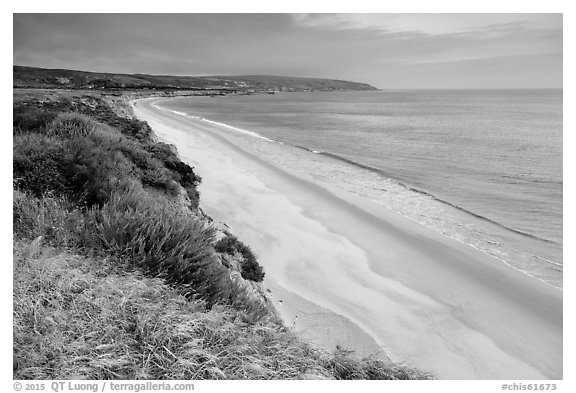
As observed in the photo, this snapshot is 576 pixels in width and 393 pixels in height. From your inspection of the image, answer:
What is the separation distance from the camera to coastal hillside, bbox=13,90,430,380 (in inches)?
122

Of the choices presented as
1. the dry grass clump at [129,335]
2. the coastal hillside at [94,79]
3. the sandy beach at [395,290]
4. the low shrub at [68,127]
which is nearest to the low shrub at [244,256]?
the sandy beach at [395,290]

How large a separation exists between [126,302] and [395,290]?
6573 mm

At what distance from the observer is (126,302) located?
137 inches

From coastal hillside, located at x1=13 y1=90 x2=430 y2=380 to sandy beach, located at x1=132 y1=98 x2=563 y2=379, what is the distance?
2.07 m

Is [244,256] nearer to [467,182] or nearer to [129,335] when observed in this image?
[129,335]

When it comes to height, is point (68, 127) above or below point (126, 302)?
above

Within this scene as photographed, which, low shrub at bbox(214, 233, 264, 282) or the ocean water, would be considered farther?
the ocean water

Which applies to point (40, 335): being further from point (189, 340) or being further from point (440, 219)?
point (440, 219)

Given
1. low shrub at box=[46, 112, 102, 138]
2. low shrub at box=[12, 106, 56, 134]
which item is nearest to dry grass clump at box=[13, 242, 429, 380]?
low shrub at box=[46, 112, 102, 138]

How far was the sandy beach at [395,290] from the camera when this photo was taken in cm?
654

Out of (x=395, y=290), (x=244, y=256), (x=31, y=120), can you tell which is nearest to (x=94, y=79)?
(x=31, y=120)

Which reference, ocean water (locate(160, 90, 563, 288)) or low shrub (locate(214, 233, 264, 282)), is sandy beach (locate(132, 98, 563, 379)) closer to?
low shrub (locate(214, 233, 264, 282))
